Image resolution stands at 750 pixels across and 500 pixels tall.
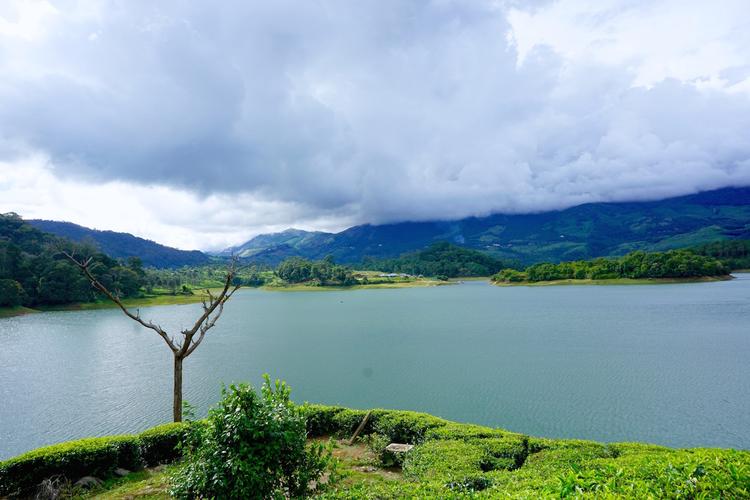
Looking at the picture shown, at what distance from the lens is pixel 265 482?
7.08 m

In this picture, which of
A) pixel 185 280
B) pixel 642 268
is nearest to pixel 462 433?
pixel 642 268

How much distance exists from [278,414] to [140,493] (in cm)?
719

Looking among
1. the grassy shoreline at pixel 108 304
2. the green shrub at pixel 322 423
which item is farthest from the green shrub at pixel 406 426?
the grassy shoreline at pixel 108 304

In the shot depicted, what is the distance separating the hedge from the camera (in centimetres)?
1198

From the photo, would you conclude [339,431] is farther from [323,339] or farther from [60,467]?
[323,339]

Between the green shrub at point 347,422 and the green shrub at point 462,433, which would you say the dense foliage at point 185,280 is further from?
the green shrub at point 462,433

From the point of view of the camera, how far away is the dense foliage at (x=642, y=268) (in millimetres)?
116938

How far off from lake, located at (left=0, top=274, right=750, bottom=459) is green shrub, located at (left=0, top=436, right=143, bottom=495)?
31.1ft

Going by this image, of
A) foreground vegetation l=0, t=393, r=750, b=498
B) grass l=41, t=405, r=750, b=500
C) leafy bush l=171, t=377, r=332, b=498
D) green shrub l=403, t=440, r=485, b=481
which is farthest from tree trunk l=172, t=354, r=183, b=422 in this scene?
green shrub l=403, t=440, r=485, b=481

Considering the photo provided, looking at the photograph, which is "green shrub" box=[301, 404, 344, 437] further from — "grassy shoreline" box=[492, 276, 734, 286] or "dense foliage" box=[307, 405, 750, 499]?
"grassy shoreline" box=[492, 276, 734, 286]

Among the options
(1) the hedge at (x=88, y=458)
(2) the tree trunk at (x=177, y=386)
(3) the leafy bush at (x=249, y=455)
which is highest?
(3) the leafy bush at (x=249, y=455)

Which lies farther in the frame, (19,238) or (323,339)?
(19,238)

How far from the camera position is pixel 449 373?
30234mm

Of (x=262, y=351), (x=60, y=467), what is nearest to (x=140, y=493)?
(x=60, y=467)
